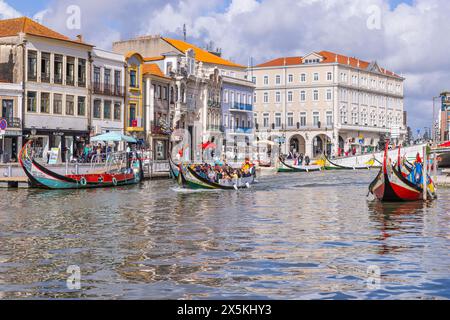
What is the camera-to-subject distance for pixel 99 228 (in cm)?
2000

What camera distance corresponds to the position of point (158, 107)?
62688 millimetres

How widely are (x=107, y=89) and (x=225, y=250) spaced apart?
40758 millimetres

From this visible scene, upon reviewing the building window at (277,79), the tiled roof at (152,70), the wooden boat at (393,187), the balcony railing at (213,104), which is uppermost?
A: the building window at (277,79)

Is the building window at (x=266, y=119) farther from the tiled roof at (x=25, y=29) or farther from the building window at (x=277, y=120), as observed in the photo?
the tiled roof at (x=25, y=29)

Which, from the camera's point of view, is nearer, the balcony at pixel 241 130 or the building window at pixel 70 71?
the building window at pixel 70 71

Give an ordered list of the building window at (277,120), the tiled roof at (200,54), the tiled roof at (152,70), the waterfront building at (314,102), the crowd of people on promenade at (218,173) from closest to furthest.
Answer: the crowd of people on promenade at (218,173)
the tiled roof at (152,70)
the tiled roof at (200,54)
the waterfront building at (314,102)
the building window at (277,120)

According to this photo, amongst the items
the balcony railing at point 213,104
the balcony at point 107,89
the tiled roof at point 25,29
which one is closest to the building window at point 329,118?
the balcony railing at point 213,104

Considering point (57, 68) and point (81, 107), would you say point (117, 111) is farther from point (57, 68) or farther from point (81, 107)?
point (57, 68)

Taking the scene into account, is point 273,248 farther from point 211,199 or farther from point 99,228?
point 211,199

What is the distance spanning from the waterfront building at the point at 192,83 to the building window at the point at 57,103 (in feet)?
56.3

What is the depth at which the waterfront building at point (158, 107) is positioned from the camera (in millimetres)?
60719

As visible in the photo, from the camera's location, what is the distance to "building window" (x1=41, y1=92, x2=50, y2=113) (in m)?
48.5

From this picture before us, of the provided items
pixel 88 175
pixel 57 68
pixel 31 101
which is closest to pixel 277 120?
pixel 57 68

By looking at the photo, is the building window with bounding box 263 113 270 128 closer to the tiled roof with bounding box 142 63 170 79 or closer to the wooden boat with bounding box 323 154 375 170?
the wooden boat with bounding box 323 154 375 170
